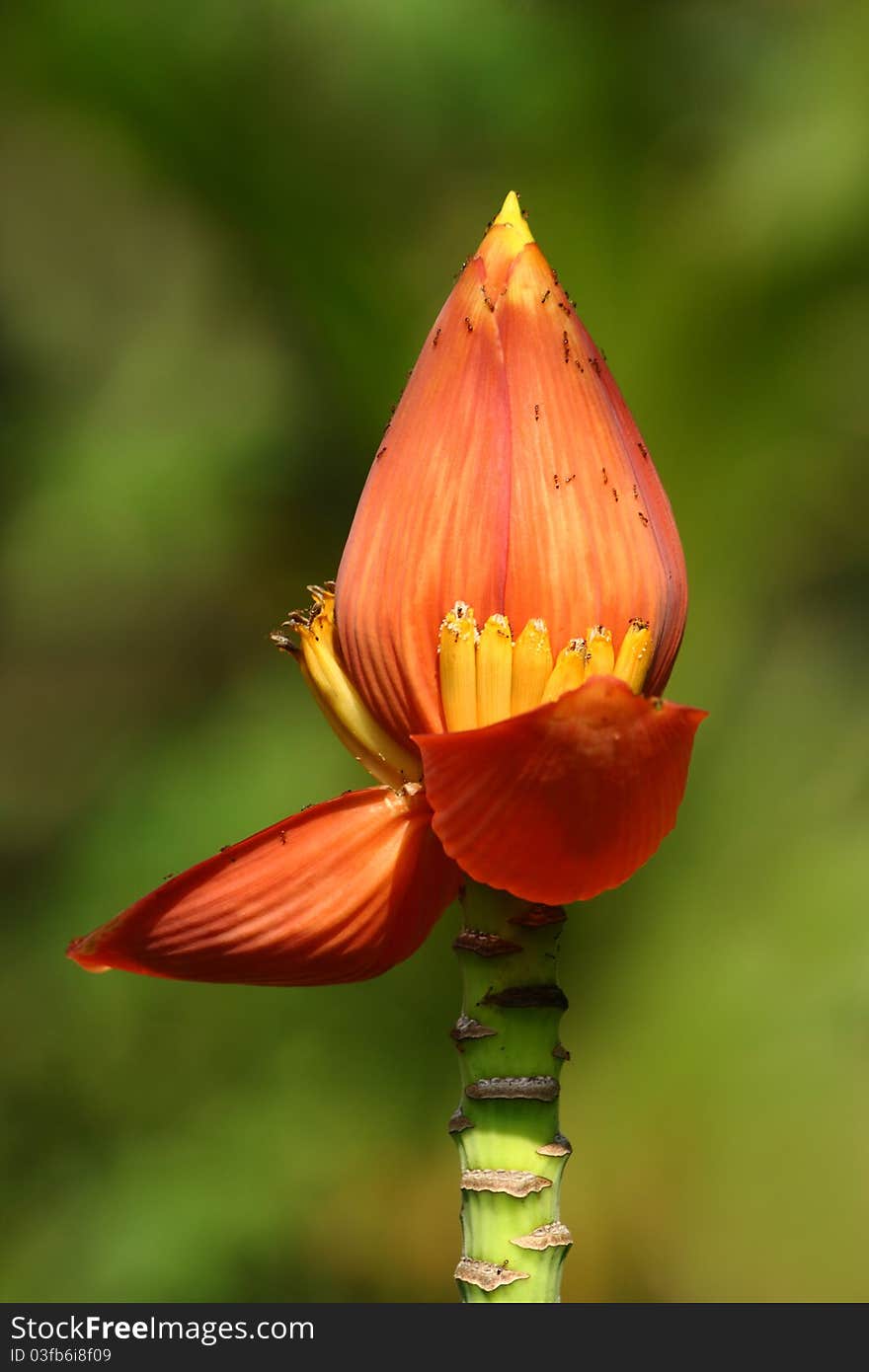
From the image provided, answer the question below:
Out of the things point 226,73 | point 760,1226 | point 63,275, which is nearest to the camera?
point 760,1226

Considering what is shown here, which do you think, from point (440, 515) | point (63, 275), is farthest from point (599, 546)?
point (63, 275)

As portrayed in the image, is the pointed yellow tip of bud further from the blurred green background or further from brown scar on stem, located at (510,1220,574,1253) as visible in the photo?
the blurred green background

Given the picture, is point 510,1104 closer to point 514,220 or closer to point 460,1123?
point 460,1123

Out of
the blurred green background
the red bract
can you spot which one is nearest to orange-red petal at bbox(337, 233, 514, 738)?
the red bract

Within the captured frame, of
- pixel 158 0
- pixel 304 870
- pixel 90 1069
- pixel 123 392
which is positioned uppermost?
pixel 158 0

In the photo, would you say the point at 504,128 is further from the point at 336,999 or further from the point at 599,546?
the point at 599,546

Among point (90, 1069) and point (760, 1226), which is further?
point (90, 1069)
